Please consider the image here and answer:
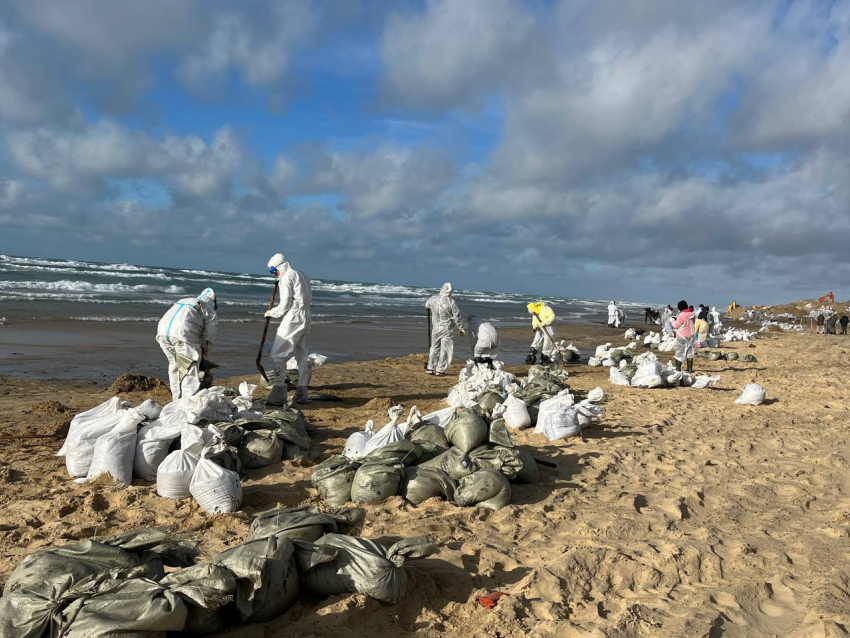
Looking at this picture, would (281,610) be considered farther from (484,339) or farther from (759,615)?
(484,339)

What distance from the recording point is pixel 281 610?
8.91 feet

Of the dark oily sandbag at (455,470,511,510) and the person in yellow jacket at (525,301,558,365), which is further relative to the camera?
the person in yellow jacket at (525,301,558,365)

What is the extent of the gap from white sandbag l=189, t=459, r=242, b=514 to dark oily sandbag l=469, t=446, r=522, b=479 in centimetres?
179

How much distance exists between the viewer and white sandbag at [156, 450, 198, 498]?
13.8 ft

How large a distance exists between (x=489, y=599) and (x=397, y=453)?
1.78m

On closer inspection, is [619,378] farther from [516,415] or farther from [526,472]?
[526,472]

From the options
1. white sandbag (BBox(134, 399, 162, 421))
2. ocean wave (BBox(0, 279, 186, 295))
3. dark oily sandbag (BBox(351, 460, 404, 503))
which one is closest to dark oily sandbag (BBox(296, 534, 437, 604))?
dark oily sandbag (BBox(351, 460, 404, 503))

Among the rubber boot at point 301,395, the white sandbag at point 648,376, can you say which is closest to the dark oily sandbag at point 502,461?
the rubber boot at point 301,395

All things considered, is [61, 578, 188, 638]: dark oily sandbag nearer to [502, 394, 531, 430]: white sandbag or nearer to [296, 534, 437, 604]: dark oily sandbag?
[296, 534, 437, 604]: dark oily sandbag

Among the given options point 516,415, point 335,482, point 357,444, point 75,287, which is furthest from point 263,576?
point 75,287

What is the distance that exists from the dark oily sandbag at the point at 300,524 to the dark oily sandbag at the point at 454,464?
1.21 metres

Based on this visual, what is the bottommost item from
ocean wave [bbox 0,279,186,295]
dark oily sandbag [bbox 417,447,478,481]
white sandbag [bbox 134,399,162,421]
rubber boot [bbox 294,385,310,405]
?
rubber boot [bbox 294,385,310,405]

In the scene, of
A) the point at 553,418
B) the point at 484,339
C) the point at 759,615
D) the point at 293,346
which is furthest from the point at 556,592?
the point at 484,339

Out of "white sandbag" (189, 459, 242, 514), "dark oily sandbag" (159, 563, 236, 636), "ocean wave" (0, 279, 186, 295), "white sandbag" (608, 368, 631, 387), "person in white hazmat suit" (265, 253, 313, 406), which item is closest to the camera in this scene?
"dark oily sandbag" (159, 563, 236, 636)
